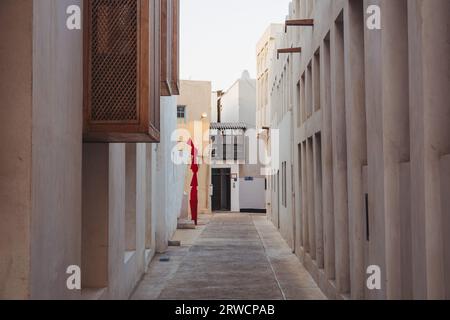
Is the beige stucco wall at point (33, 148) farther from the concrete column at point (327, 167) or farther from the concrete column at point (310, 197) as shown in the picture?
the concrete column at point (310, 197)

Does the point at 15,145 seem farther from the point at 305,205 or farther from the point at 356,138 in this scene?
the point at 305,205

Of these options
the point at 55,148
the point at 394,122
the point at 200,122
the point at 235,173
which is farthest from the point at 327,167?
the point at 235,173

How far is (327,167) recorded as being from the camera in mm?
9594

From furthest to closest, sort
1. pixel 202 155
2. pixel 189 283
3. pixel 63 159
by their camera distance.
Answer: pixel 202 155
pixel 189 283
pixel 63 159

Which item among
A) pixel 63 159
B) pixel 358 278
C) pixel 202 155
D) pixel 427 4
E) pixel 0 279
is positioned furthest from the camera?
pixel 202 155

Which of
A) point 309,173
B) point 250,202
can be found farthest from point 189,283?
point 250,202

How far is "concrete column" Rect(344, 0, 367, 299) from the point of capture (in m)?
7.39

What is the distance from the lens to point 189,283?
408 inches

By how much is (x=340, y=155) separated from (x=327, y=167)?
1085 mm

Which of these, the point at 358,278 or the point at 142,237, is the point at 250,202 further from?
the point at 358,278

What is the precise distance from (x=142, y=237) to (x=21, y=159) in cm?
682

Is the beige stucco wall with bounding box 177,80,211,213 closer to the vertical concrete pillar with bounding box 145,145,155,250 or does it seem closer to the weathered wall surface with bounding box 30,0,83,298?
the vertical concrete pillar with bounding box 145,145,155,250

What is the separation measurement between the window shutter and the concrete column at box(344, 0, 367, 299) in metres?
2.71

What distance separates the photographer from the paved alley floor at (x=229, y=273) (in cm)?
944
